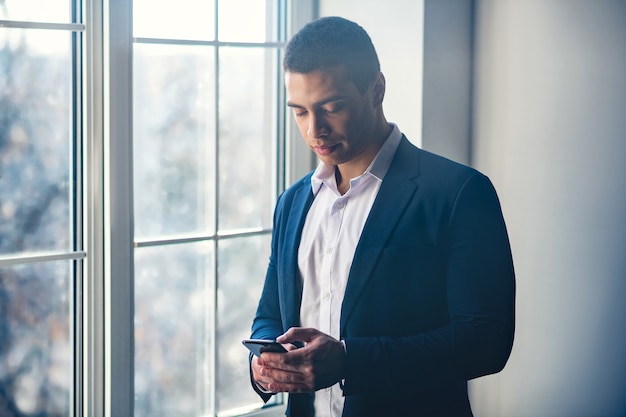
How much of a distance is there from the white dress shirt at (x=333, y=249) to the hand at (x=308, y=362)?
132mm

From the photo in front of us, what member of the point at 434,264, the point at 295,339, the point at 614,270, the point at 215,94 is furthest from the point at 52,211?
the point at 614,270

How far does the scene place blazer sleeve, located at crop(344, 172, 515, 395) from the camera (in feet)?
4.78

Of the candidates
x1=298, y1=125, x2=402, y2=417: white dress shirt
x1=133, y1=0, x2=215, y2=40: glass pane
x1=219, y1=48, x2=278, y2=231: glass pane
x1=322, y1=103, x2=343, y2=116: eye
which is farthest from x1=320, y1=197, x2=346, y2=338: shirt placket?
x1=133, y1=0, x2=215, y2=40: glass pane

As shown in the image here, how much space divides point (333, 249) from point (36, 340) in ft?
3.05

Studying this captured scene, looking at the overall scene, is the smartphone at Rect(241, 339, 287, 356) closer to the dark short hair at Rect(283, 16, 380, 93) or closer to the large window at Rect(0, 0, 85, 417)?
the dark short hair at Rect(283, 16, 380, 93)

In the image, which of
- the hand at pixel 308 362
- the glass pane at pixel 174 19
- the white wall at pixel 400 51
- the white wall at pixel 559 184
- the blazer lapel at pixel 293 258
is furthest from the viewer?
the white wall at pixel 400 51

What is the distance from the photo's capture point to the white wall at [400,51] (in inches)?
85.4

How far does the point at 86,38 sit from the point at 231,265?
2.83 ft

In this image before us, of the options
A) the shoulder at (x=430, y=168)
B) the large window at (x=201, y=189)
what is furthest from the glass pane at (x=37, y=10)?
the shoulder at (x=430, y=168)

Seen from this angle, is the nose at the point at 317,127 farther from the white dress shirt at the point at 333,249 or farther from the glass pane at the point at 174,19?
the glass pane at the point at 174,19

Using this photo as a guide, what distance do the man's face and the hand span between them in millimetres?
426

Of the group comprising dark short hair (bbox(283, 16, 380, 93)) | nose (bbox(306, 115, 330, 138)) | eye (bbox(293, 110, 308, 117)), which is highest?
dark short hair (bbox(283, 16, 380, 93))

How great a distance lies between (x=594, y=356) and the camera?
2002mm

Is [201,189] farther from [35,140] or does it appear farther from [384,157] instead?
[384,157]
